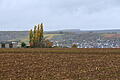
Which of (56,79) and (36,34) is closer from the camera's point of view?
(56,79)

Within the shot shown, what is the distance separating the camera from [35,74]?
25312mm

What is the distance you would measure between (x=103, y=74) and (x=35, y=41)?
88.5 metres

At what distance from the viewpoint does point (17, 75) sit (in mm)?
24938

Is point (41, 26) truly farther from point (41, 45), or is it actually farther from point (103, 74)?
point (103, 74)

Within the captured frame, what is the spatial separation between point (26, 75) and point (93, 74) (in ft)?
20.2

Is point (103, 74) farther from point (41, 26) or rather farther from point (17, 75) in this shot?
point (41, 26)

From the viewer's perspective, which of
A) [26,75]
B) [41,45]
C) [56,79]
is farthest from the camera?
[41,45]

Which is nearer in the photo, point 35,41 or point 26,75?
point 26,75

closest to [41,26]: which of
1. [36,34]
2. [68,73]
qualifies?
[36,34]

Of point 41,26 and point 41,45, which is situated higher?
point 41,26

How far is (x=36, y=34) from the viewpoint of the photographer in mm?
114062

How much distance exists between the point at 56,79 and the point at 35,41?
90618 mm

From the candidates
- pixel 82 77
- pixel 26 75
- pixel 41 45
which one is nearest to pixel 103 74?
pixel 82 77

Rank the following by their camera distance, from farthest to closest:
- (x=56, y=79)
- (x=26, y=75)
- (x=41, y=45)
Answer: (x=41, y=45) < (x=26, y=75) < (x=56, y=79)
